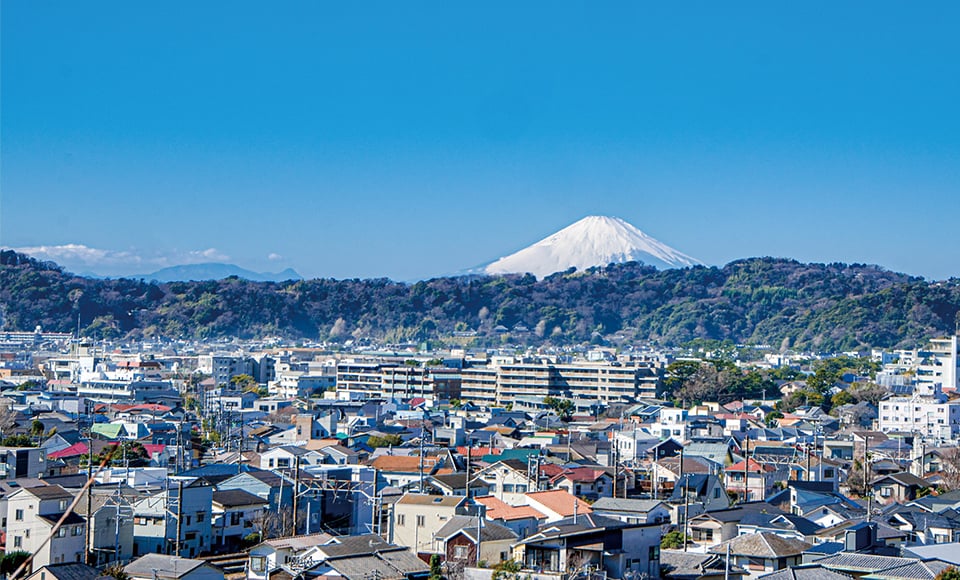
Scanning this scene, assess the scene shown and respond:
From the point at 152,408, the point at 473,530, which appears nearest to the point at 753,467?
the point at 473,530

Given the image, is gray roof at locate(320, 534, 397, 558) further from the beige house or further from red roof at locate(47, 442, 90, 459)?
red roof at locate(47, 442, 90, 459)

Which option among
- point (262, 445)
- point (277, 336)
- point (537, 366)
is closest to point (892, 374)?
point (537, 366)

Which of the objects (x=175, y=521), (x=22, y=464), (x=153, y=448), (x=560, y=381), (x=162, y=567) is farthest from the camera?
(x=560, y=381)

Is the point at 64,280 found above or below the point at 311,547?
above

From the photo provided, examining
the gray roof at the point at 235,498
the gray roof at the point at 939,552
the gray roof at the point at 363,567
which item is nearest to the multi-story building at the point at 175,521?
the gray roof at the point at 235,498

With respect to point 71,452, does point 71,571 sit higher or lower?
lower

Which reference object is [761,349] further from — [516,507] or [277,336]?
[516,507]

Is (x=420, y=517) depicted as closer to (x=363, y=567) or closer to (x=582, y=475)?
(x=363, y=567)
